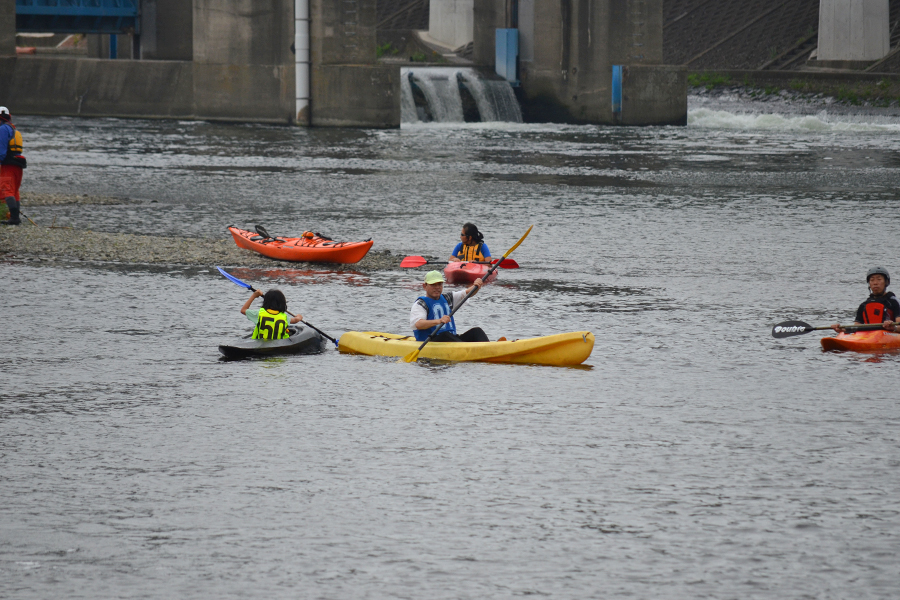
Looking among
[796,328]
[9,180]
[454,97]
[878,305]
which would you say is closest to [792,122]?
[454,97]

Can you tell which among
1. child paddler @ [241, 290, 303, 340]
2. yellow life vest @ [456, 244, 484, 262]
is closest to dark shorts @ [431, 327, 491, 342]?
child paddler @ [241, 290, 303, 340]

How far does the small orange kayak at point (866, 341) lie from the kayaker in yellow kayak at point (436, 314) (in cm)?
352

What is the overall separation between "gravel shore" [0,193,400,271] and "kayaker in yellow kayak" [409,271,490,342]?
563 centimetres

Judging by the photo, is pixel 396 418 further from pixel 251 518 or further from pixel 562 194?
pixel 562 194

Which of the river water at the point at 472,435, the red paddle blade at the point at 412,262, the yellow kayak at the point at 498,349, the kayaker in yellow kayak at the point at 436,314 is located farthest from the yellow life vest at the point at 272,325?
the red paddle blade at the point at 412,262

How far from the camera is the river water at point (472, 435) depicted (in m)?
6.86

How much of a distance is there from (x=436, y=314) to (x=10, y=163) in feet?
33.8

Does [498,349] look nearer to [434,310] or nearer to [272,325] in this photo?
[434,310]

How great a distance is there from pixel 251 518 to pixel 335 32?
37.0 meters

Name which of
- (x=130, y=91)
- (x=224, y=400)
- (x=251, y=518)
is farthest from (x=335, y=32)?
(x=251, y=518)

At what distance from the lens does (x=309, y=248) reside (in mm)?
17625

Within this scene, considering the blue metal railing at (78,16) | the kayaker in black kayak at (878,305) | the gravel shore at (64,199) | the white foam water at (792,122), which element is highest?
the blue metal railing at (78,16)

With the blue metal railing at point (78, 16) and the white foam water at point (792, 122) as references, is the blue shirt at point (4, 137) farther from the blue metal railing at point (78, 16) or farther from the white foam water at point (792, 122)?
the white foam water at point (792, 122)

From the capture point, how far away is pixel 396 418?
32.7 ft
